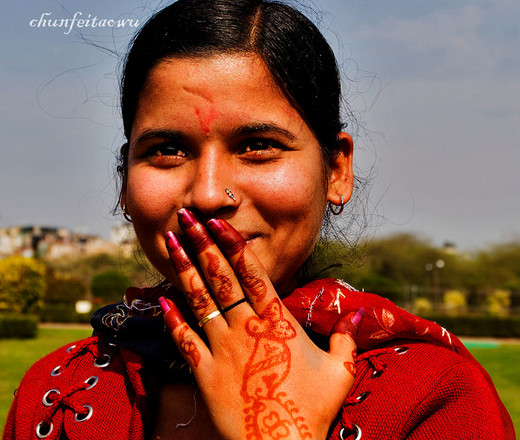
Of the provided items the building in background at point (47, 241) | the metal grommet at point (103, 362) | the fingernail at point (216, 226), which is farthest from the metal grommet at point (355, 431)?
the building in background at point (47, 241)

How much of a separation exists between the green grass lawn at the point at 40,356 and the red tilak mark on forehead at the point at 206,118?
839 centimetres

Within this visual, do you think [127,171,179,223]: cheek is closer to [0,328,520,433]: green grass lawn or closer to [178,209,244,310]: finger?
[178,209,244,310]: finger

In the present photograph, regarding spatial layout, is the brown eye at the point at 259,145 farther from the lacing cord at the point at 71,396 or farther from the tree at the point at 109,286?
the tree at the point at 109,286

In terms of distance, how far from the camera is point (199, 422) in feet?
5.95

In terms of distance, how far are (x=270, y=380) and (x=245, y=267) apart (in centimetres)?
29

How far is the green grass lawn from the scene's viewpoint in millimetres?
11500

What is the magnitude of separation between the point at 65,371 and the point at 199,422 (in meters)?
0.56

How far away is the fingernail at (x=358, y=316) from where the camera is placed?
174 cm

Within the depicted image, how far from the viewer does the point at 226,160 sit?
5.47 feet

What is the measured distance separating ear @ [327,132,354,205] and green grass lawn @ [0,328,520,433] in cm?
819

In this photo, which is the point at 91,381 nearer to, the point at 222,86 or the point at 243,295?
the point at 243,295

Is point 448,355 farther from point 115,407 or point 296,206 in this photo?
point 115,407

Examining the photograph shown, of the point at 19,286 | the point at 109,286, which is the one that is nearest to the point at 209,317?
the point at 19,286

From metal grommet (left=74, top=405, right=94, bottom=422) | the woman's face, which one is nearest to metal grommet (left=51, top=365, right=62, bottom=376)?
metal grommet (left=74, top=405, right=94, bottom=422)
